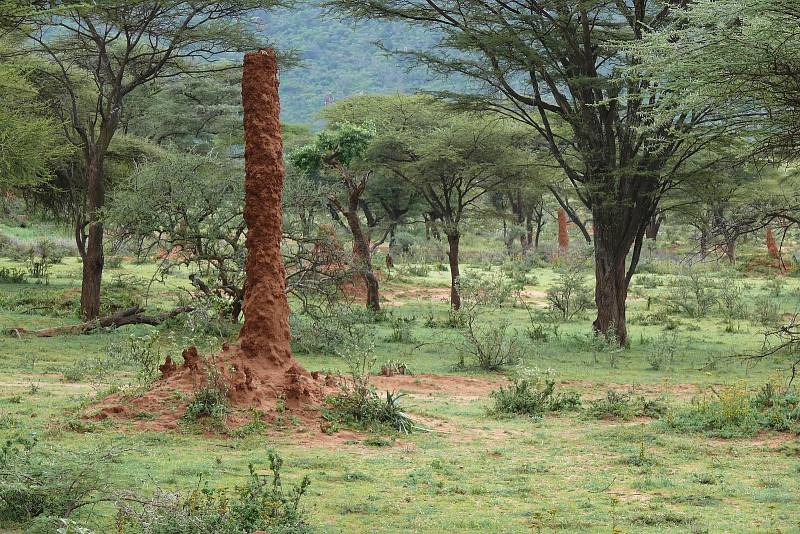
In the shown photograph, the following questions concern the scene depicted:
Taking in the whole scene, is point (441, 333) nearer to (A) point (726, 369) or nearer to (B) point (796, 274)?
(A) point (726, 369)

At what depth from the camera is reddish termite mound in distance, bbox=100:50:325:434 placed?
951 centimetres

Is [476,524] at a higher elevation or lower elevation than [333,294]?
lower

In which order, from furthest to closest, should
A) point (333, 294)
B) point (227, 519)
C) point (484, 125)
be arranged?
1. point (484, 125)
2. point (333, 294)
3. point (227, 519)

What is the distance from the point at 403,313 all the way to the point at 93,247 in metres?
7.47

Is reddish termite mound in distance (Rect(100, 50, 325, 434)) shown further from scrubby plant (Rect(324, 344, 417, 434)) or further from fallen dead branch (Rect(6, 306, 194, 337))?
fallen dead branch (Rect(6, 306, 194, 337))

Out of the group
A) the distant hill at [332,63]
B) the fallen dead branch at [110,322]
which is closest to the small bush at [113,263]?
the fallen dead branch at [110,322]

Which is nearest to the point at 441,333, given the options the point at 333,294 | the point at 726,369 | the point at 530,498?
the point at 333,294

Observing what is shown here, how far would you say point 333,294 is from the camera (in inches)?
A: 656

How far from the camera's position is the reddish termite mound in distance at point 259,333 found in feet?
31.2

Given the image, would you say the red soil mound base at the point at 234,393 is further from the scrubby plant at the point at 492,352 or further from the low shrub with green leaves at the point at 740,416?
the scrubby plant at the point at 492,352

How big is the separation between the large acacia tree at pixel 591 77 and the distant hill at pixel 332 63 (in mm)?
65541

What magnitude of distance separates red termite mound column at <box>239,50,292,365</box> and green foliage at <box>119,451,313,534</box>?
13.6 ft

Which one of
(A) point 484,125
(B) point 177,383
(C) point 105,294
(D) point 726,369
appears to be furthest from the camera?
(A) point 484,125

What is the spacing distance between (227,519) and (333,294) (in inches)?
442
